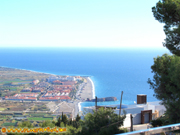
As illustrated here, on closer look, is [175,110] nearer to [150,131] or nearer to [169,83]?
[169,83]

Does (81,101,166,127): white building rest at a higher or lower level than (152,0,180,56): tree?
lower

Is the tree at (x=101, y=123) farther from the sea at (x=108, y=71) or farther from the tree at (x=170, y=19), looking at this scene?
the sea at (x=108, y=71)

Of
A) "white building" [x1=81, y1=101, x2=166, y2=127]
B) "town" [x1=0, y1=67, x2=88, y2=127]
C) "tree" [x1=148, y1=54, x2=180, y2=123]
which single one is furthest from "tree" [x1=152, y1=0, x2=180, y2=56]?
"town" [x1=0, y1=67, x2=88, y2=127]

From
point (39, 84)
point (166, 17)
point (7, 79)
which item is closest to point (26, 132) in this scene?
point (166, 17)

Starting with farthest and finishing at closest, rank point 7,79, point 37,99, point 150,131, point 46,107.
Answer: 1. point 7,79
2. point 37,99
3. point 46,107
4. point 150,131

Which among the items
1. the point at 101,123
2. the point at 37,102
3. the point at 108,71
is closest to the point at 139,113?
the point at 101,123

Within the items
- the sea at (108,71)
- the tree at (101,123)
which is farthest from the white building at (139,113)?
the sea at (108,71)

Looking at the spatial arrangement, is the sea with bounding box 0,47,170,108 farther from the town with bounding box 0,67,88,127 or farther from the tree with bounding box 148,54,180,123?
the town with bounding box 0,67,88,127

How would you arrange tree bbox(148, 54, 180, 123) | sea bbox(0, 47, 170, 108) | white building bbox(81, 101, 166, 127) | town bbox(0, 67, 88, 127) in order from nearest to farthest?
tree bbox(148, 54, 180, 123) < white building bbox(81, 101, 166, 127) < town bbox(0, 67, 88, 127) < sea bbox(0, 47, 170, 108)
